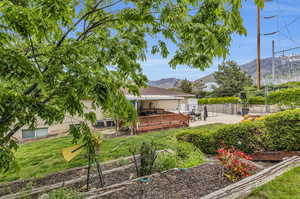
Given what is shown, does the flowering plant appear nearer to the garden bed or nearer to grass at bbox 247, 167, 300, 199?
the garden bed

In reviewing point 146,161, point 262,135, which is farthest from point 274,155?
point 146,161

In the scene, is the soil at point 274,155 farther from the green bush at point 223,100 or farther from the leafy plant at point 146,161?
the green bush at point 223,100

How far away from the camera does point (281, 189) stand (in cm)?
265

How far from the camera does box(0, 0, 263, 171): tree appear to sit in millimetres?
1252

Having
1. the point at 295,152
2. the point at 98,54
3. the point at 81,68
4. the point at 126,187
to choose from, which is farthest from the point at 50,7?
the point at 295,152

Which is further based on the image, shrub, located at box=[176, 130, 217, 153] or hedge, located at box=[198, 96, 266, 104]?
hedge, located at box=[198, 96, 266, 104]

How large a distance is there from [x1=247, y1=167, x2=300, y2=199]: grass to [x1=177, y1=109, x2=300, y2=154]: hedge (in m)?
1.14

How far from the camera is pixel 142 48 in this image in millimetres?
2426

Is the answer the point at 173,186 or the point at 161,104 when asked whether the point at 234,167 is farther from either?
the point at 161,104

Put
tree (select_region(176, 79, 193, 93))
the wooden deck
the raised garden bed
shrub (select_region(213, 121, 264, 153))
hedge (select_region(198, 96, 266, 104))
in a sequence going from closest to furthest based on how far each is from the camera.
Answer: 1. the raised garden bed
2. shrub (select_region(213, 121, 264, 153))
3. the wooden deck
4. hedge (select_region(198, 96, 266, 104))
5. tree (select_region(176, 79, 193, 93))

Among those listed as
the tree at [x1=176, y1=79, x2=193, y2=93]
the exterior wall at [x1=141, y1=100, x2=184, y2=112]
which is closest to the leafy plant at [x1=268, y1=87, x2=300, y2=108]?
the exterior wall at [x1=141, y1=100, x2=184, y2=112]

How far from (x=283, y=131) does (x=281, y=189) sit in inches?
73.0

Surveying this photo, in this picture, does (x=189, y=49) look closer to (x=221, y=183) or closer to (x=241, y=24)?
(x=241, y=24)

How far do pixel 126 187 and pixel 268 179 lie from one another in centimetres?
264
